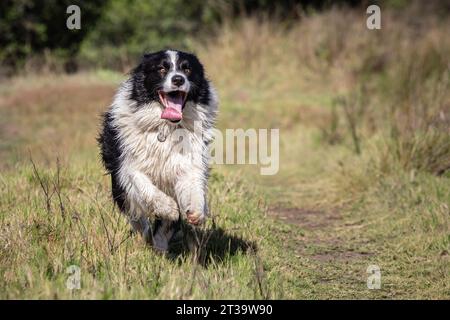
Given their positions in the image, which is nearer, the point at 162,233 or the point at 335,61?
the point at 162,233

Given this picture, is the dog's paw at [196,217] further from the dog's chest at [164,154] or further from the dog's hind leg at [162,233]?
the dog's hind leg at [162,233]

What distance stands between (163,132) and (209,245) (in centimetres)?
106

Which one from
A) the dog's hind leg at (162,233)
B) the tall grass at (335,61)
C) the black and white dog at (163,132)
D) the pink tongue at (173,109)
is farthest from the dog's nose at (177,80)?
the tall grass at (335,61)

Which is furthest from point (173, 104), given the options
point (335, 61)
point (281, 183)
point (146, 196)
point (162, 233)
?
point (335, 61)

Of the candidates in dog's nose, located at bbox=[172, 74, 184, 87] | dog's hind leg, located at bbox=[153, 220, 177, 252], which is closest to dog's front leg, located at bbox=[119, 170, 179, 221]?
dog's hind leg, located at bbox=[153, 220, 177, 252]

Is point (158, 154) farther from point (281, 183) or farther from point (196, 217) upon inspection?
point (281, 183)

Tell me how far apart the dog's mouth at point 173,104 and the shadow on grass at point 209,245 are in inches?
36.1

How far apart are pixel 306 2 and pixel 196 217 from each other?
600 inches

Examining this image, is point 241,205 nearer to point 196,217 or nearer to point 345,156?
point 196,217

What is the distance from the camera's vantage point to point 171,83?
5.38 meters

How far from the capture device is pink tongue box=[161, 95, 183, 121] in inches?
215

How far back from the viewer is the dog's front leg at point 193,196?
16.7 feet
